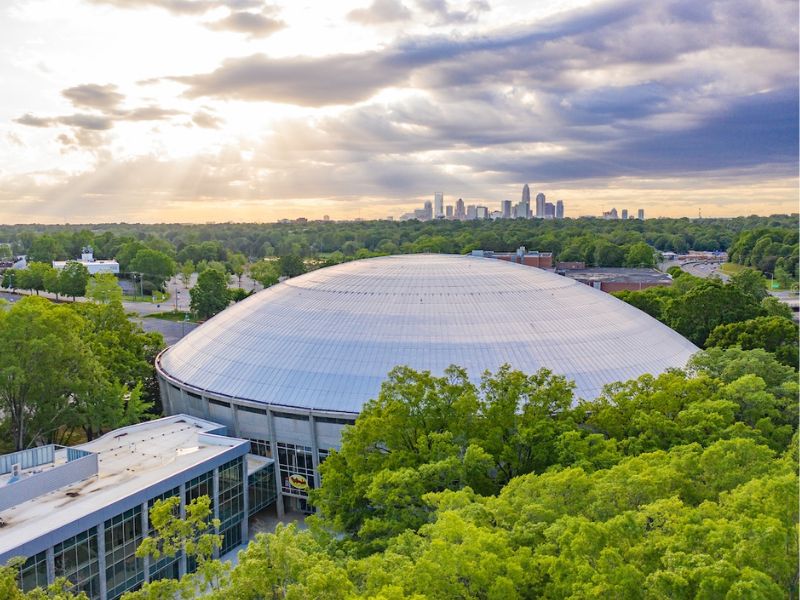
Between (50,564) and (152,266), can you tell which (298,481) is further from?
(152,266)

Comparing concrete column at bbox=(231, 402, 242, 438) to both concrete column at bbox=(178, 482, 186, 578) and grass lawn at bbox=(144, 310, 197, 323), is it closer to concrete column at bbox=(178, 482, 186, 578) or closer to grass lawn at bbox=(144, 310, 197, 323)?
concrete column at bbox=(178, 482, 186, 578)

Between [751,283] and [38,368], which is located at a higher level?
[751,283]

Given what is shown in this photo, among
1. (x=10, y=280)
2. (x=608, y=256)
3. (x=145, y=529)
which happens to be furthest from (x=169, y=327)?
(x=608, y=256)

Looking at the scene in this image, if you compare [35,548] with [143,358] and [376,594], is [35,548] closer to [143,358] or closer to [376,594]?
[376,594]

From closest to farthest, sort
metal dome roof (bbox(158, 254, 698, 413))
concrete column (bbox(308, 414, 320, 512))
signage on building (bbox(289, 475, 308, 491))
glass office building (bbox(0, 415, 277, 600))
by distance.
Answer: glass office building (bbox(0, 415, 277, 600)) < concrete column (bbox(308, 414, 320, 512)) < signage on building (bbox(289, 475, 308, 491)) < metal dome roof (bbox(158, 254, 698, 413))

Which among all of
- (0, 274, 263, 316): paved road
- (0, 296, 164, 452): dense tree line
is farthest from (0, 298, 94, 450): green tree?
(0, 274, 263, 316): paved road

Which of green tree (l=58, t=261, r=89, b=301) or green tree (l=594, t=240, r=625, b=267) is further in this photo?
green tree (l=594, t=240, r=625, b=267)
